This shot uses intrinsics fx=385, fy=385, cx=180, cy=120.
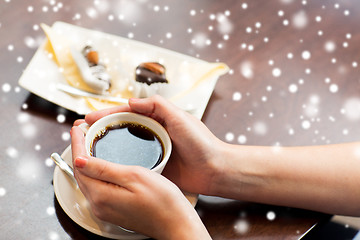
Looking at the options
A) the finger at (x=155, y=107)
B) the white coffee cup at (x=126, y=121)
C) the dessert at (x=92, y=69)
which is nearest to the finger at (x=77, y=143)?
the white coffee cup at (x=126, y=121)

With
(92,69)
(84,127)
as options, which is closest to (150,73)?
(92,69)

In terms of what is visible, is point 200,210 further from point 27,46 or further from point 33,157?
point 27,46

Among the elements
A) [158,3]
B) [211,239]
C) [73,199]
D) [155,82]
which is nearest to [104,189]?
[73,199]

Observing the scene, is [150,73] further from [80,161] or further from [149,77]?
[80,161]

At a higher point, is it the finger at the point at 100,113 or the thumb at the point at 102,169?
the finger at the point at 100,113

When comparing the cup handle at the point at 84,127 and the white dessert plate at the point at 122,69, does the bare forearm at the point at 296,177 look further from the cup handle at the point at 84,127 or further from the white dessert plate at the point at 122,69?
the cup handle at the point at 84,127

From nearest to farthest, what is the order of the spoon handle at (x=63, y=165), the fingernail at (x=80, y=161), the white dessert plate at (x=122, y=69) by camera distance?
1. the fingernail at (x=80, y=161)
2. the spoon handle at (x=63, y=165)
3. the white dessert plate at (x=122, y=69)
